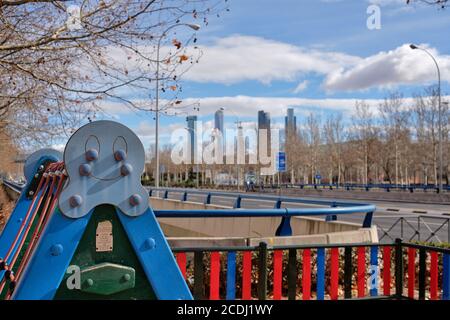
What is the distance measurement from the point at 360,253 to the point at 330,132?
243 ft

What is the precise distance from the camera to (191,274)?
6586 mm

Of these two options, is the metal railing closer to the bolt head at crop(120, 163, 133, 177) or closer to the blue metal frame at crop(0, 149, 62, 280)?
the blue metal frame at crop(0, 149, 62, 280)

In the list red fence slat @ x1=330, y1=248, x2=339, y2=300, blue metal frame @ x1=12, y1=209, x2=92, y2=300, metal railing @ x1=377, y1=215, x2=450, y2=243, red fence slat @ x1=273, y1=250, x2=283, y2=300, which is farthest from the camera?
metal railing @ x1=377, y1=215, x2=450, y2=243

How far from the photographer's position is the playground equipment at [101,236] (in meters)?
3.25

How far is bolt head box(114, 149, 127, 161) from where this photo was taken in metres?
3.35

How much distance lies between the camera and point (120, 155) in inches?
132

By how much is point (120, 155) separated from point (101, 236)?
597 mm

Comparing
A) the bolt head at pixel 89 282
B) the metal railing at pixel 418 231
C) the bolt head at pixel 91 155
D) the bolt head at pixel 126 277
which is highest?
the bolt head at pixel 91 155

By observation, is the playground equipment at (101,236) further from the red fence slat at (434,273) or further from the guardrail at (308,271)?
the red fence slat at (434,273)

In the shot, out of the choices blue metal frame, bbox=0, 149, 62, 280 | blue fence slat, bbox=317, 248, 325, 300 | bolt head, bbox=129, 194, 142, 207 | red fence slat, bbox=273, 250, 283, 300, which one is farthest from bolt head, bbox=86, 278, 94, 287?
blue fence slat, bbox=317, 248, 325, 300

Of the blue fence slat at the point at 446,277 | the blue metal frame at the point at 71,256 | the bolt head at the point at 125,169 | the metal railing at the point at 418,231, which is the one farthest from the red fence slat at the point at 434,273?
the metal railing at the point at 418,231

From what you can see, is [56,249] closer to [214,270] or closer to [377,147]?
[214,270]
